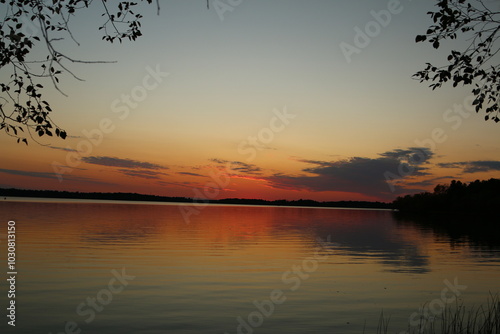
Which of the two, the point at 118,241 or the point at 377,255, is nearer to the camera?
the point at 377,255

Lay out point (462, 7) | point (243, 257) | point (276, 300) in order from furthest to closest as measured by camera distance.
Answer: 1. point (243, 257)
2. point (276, 300)
3. point (462, 7)

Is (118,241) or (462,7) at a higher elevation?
(462,7)

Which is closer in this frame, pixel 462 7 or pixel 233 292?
pixel 462 7

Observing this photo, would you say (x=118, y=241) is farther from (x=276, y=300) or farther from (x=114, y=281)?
(x=276, y=300)

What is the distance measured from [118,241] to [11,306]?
2629cm

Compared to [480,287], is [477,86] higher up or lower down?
higher up

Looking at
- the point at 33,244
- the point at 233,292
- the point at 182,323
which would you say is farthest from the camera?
the point at 33,244

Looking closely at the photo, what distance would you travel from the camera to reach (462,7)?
9812 millimetres

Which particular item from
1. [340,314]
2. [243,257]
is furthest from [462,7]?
[243,257]

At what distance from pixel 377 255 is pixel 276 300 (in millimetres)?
21673

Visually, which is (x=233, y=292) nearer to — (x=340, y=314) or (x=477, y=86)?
(x=340, y=314)

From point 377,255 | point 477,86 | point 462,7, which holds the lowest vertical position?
point 377,255

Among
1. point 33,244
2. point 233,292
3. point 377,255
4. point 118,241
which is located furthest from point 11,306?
point 377,255

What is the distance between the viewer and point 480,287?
84.0 ft
